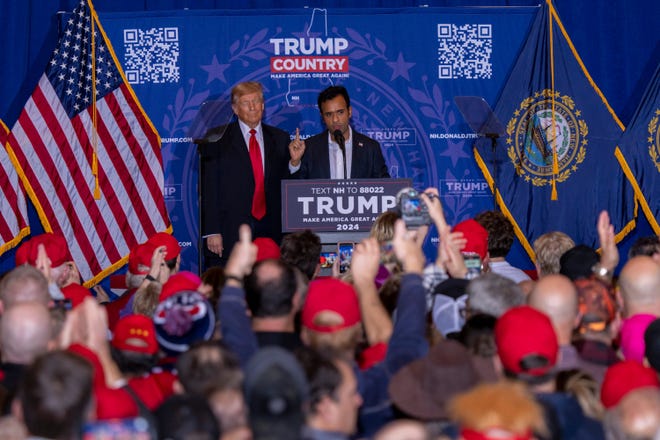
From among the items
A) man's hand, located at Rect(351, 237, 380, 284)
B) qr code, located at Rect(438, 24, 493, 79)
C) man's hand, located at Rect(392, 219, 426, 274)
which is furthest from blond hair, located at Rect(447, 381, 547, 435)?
qr code, located at Rect(438, 24, 493, 79)

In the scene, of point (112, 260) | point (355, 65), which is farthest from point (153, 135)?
point (355, 65)

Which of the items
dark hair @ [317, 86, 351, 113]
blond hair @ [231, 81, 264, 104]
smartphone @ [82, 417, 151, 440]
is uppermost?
blond hair @ [231, 81, 264, 104]

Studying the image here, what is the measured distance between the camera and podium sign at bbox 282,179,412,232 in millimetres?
6809

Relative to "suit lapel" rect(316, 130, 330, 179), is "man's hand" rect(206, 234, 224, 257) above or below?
below

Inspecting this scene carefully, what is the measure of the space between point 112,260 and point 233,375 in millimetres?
6748

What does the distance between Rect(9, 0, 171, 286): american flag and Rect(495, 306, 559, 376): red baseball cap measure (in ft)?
22.1

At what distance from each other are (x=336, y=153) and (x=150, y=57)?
2.84m

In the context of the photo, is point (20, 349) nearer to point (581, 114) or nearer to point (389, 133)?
point (389, 133)

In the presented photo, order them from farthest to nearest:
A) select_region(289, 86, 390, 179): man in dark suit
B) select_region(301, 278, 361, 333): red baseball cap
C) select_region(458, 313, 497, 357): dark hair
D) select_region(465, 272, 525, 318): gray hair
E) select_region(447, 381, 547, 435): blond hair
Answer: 1. select_region(289, 86, 390, 179): man in dark suit
2. select_region(465, 272, 525, 318): gray hair
3. select_region(301, 278, 361, 333): red baseball cap
4. select_region(458, 313, 497, 357): dark hair
5. select_region(447, 381, 547, 435): blond hair

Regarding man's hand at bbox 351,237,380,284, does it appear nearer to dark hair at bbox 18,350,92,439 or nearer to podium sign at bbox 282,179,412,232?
dark hair at bbox 18,350,92,439

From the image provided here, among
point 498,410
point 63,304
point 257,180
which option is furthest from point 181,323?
point 257,180

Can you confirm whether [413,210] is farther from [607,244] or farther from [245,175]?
[245,175]

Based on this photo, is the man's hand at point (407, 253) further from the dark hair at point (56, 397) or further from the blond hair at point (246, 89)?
the blond hair at point (246, 89)

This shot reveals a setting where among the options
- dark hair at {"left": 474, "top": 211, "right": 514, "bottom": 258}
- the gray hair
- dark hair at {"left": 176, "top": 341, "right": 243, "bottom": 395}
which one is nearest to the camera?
dark hair at {"left": 176, "top": 341, "right": 243, "bottom": 395}
